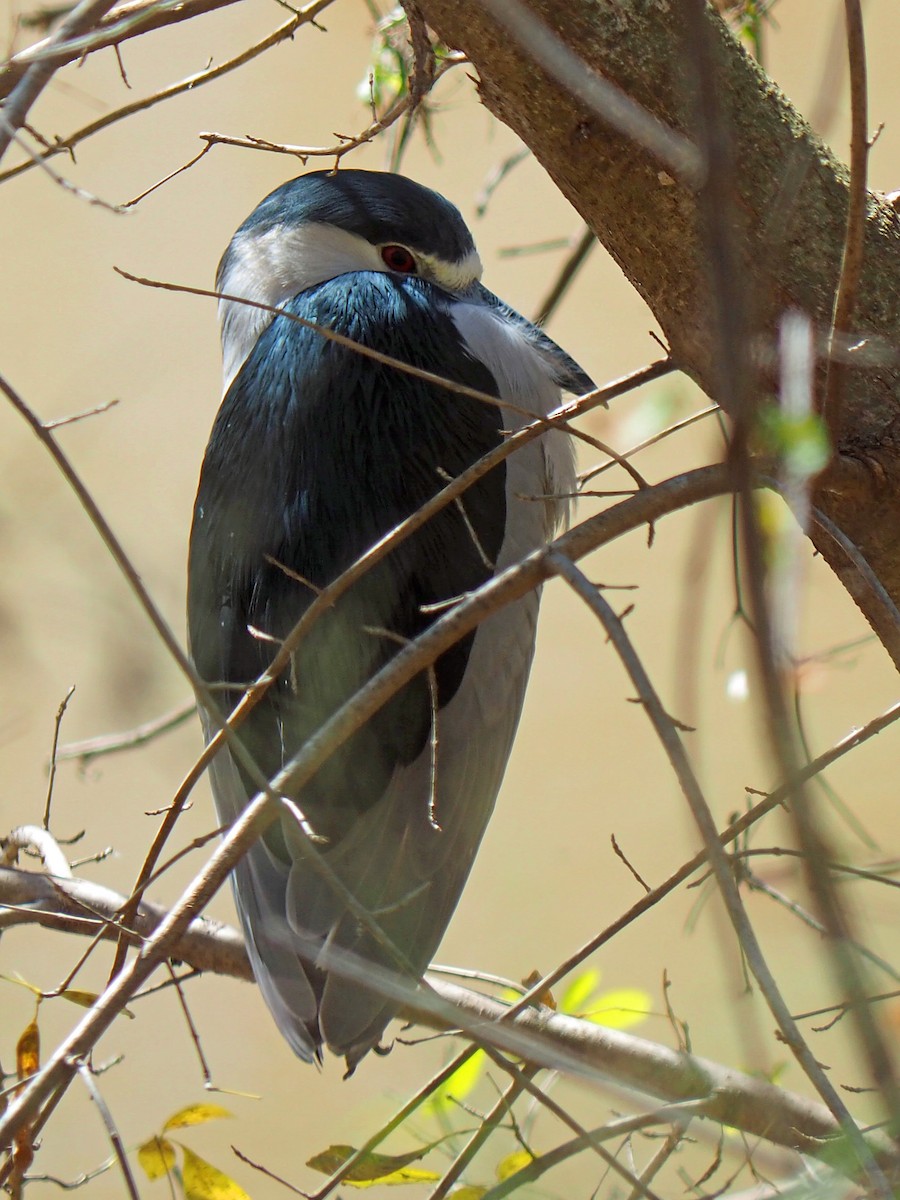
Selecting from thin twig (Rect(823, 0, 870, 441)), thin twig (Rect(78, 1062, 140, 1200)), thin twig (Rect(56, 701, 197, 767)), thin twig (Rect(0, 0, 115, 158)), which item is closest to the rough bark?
thin twig (Rect(823, 0, 870, 441))

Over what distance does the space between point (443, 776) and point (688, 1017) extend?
1.06m

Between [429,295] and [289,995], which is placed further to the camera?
Result: [429,295]

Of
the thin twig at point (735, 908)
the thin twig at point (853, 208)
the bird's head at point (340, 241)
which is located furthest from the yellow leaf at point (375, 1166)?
the bird's head at point (340, 241)

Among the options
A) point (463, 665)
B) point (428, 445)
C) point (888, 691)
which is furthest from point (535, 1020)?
point (888, 691)

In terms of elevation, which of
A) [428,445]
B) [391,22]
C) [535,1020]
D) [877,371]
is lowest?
Result: [535,1020]

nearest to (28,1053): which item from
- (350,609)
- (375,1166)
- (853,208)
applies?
(375,1166)

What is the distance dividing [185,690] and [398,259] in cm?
89

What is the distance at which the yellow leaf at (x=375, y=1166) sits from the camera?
33.0 inches

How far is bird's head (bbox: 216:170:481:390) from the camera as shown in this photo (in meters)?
1.27

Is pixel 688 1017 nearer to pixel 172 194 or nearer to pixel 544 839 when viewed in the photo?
pixel 544 839

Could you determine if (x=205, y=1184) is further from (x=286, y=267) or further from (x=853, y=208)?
(x=286, y=267)

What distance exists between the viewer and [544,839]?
2.12 metres

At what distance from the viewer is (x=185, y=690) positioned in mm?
1903

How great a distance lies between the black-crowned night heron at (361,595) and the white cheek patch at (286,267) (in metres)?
0.05
